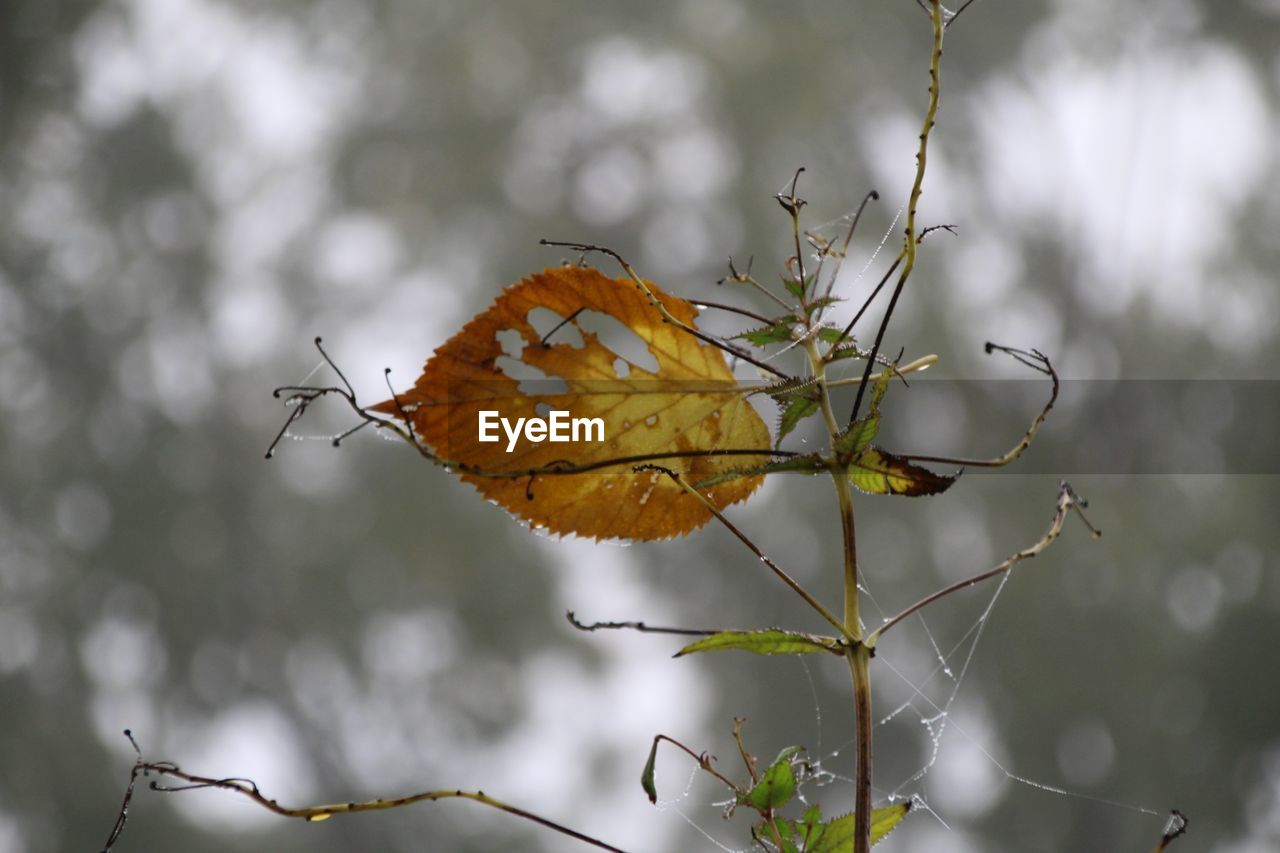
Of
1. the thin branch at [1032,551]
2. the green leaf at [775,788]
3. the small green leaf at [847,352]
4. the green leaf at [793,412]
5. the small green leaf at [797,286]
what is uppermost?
the small green leaf at [797,286]

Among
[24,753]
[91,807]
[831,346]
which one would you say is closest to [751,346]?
[831,346]

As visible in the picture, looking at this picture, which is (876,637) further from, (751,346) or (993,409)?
(993,409)

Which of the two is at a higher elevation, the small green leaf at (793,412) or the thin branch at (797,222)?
the thin branch at (797,222)

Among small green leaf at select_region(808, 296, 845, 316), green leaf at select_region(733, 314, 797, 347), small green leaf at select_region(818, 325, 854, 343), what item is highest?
small green leaf at select_region(808, 296, 845, 316)
